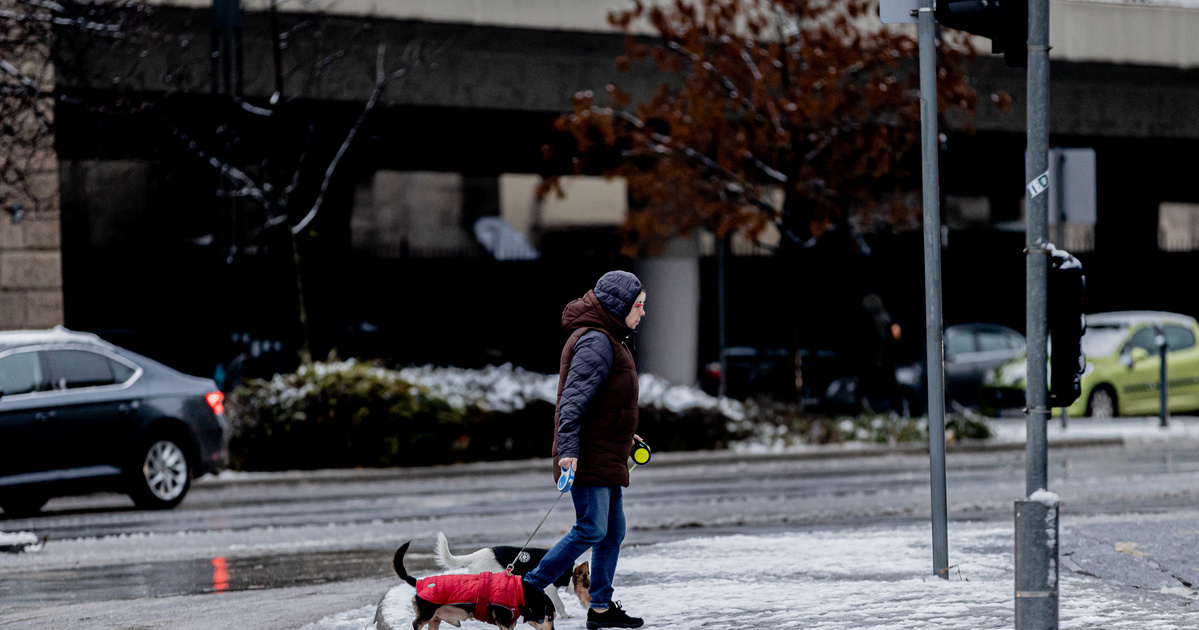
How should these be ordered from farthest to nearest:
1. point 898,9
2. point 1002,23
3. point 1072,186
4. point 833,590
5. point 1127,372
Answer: point 1127,372 → point 1072,186 → point 898,9 → point 833,590 → point 1002,23

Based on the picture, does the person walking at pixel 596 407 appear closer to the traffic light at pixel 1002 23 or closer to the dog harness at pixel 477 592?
the dog harness at pixel 477 592

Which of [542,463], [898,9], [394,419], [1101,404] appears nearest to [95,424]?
[394,419]

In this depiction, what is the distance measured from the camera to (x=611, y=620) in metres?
7.52

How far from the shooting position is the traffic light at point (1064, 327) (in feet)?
20.3

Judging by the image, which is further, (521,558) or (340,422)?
(340,422)

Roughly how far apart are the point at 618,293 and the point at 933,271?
1976mm

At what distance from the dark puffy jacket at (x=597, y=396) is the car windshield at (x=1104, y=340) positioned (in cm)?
1649

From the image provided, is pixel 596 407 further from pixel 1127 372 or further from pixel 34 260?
pixel 1127 372

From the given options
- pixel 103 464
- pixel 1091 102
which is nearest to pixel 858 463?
pixel 103 464

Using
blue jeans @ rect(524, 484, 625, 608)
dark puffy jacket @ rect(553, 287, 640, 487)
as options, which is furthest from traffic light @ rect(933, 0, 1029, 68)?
blue jeans @ rect(524, 484, 625, 608)

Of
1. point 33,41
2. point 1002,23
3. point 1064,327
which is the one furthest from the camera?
point 33,41

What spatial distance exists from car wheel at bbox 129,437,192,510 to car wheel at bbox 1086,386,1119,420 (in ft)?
43.1

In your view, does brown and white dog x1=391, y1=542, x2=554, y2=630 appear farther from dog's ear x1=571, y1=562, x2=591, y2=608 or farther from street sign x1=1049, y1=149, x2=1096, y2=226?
street sign x1=1049, y1=149, x2=1096, y2=226

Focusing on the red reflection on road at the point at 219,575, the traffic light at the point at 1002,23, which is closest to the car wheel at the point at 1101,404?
the red reflection on road at the point at 219,575
